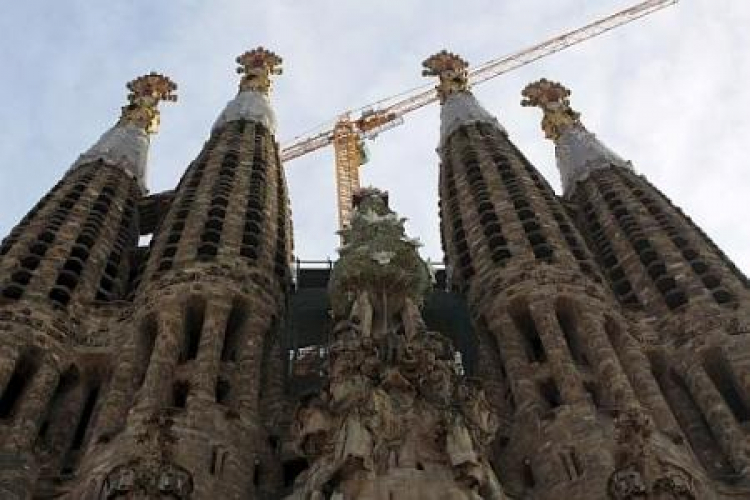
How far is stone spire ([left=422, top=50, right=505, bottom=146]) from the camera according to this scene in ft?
176

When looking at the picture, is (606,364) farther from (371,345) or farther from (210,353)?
(210,353)

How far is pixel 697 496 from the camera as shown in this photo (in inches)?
1023

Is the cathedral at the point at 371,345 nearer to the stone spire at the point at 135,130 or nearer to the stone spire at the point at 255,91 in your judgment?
the stone spire at the point at 135,130

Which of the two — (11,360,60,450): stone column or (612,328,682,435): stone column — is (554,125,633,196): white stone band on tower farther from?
(11,360,60,450): stone column

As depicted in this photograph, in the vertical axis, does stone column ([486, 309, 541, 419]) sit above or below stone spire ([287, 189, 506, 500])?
above

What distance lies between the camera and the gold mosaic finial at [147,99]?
54625 mm

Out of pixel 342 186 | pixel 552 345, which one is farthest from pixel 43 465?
pixel 342 186

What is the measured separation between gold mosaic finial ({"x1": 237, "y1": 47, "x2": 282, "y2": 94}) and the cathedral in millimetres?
10445

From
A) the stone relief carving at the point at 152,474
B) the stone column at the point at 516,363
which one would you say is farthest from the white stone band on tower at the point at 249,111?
the stone relief carving at the point at 152,474

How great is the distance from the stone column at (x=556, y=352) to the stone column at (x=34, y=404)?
11.6 m

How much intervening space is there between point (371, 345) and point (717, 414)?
980cm

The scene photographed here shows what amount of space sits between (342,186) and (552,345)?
3933cm

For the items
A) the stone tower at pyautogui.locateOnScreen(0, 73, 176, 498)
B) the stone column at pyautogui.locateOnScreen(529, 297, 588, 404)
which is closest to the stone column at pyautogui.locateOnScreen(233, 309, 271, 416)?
the stone tower at pyautogui.locateOnScreen(0, 73, 176, 498)

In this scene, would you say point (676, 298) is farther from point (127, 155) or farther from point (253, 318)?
point (127, 155)
